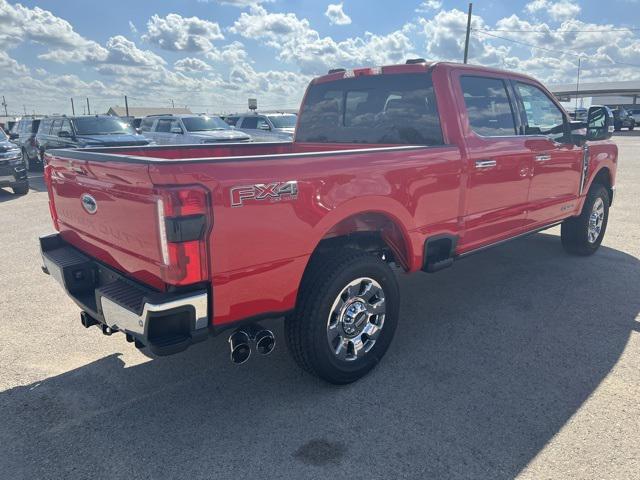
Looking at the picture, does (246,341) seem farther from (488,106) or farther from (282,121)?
(282,121)

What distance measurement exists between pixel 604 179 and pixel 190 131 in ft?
40.5

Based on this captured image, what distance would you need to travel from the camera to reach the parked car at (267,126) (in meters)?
16.2

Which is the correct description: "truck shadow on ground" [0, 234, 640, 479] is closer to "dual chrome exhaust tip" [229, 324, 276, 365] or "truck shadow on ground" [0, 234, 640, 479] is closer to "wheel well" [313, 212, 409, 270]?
"dual chrome exhaust tip" [229, 324, 276, 365]

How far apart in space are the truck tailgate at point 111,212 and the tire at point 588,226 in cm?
498

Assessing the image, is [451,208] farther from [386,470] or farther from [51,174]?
[51,174]

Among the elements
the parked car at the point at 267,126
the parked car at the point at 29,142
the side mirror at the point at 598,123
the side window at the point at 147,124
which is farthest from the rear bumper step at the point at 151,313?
the side window at the point at 147,124

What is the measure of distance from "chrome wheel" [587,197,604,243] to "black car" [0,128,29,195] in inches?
436

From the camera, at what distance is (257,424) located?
2842 mm

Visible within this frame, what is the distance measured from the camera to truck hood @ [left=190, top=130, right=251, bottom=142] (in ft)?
47.2

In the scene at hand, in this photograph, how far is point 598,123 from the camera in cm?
515

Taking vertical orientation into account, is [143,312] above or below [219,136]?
below

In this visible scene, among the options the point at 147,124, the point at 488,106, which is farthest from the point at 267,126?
the point at 488,106

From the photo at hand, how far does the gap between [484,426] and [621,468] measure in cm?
66

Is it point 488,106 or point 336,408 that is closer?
point 336,408
